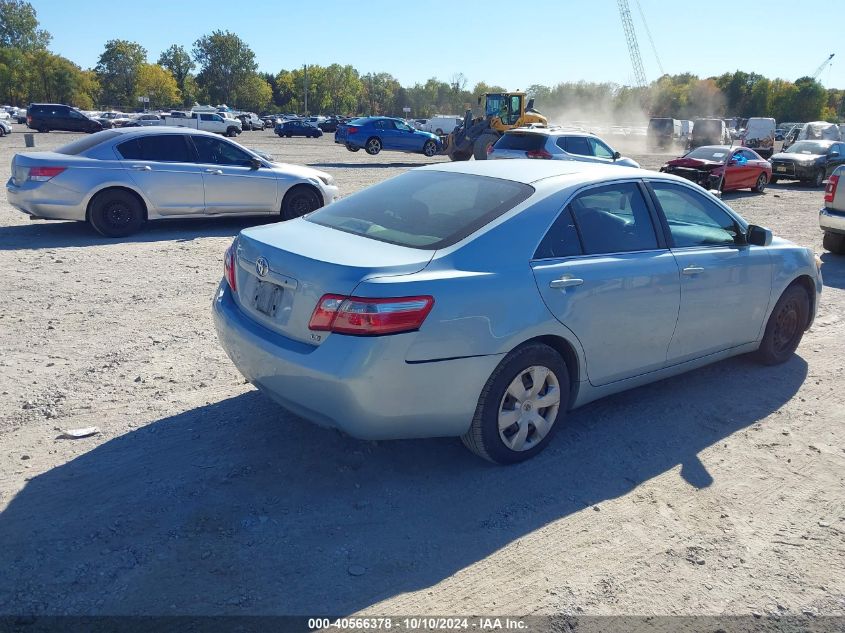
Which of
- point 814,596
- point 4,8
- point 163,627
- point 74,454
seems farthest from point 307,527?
point 4,8

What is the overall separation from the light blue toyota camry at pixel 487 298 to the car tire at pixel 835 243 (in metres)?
7.04

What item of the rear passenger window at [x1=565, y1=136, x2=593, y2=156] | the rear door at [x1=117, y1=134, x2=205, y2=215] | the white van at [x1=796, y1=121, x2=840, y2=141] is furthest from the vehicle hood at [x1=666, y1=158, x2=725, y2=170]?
the white van at [x1=796, y1=121, x2=840, y2=141]

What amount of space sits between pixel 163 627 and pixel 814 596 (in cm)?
266

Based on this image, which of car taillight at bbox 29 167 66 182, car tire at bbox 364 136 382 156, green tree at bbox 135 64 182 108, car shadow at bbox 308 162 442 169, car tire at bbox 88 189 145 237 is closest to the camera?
car taillight at bbox 29 167 66 182

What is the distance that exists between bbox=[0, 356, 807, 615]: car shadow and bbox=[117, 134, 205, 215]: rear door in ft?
20.9

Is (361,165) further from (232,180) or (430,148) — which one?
(232,180)

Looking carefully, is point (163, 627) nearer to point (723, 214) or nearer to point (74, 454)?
point (74, 454)

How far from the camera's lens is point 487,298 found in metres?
3.60

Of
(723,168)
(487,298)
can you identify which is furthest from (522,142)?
(487,298)

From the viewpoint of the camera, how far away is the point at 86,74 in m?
104

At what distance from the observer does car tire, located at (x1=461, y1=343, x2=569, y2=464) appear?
374 cm

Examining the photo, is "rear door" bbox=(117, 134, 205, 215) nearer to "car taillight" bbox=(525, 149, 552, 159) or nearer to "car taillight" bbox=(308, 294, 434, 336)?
"car taillight" bbox=(308, 294, 434, 336)

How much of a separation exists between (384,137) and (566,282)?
2842cm

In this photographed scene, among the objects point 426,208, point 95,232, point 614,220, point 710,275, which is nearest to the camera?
point 426,208
